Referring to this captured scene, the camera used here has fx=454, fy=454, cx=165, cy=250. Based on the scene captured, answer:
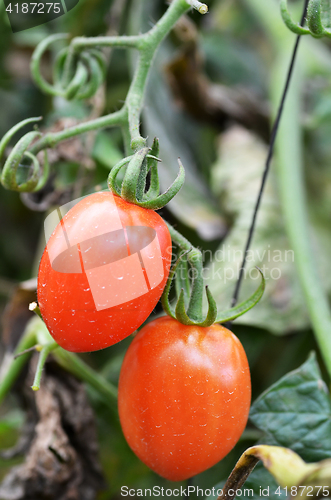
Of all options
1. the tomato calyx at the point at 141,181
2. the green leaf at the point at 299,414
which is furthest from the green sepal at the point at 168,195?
the green leaf at the point at 299,414

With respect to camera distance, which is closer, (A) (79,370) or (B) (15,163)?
(B) (15,163)

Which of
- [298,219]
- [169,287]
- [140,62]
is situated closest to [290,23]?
[140,62]

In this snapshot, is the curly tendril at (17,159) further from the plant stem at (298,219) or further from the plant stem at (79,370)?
the plant stem at (298,219)

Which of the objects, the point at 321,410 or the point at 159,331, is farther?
the point at 321,410

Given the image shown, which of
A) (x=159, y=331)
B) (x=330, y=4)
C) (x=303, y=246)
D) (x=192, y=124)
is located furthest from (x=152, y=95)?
(x=159, y=331)

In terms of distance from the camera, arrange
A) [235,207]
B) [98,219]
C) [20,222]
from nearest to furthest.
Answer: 1. [98,219]
2. [235,207]
3. [20,222]

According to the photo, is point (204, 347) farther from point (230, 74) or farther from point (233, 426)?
point (230, 74)

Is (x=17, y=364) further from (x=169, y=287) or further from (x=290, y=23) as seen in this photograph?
(x=290, y=23)
